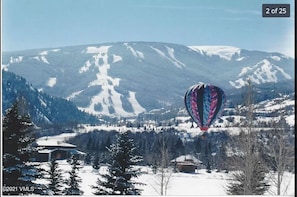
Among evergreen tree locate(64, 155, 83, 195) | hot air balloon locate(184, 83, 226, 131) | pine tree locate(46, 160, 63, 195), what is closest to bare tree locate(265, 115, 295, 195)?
evergreen tree locate(64, 155, 83, 195)

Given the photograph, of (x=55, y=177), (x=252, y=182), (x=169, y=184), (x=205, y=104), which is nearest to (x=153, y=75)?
(x=205, y=104)

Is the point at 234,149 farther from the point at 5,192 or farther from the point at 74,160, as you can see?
the point at 5,192

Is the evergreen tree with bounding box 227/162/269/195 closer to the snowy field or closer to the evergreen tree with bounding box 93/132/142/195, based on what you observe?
the snowy field

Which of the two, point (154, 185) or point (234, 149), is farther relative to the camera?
point (234, 149)

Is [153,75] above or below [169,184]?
above

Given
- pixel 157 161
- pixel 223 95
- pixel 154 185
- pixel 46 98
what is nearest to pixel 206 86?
pixel 223 95

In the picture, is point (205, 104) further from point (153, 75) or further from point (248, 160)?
point (153, 75)
